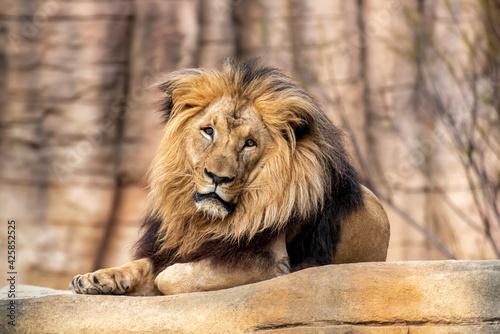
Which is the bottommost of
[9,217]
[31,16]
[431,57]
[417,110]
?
[9,217]

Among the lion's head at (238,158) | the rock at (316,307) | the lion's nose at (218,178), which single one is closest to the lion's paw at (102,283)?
the rock at (316,307)

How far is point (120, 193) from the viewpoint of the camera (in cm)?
808

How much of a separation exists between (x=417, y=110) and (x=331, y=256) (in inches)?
192

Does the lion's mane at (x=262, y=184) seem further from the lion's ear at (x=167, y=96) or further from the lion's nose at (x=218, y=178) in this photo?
the lion's nose at (x=218, y=178)

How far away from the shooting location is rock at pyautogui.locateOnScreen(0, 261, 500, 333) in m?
2.87

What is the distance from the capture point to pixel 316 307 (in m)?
2.92

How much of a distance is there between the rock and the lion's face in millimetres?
427

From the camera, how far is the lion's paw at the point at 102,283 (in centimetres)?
333

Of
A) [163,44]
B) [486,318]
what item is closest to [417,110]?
[163,44]

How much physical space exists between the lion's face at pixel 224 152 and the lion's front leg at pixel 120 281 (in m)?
0.44

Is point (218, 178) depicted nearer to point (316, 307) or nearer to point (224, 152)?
point (224, 152)

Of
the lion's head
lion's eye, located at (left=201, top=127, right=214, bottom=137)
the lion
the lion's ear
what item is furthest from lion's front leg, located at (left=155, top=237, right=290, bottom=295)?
the lion's ear

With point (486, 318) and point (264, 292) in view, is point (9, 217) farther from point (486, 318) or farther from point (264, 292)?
point (486, 318)

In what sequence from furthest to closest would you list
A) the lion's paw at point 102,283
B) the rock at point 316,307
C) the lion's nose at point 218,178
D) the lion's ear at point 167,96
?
the lion's ear at point 167,96 → the lion's paw at point 102,283 → the lion's nose at point 218,178 → the rock at point 316,307
